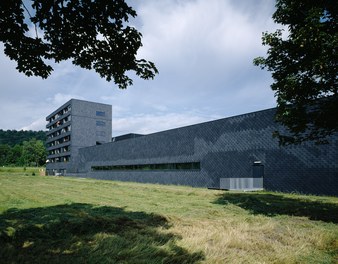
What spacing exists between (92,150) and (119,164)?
459 inches

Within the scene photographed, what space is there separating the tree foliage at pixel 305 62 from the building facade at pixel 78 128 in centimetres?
6190

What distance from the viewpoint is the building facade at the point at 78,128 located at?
226ft

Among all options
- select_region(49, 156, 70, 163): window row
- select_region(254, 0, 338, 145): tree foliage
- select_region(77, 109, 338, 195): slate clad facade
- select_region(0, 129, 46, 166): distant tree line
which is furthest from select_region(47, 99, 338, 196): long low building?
select_region(0, 129, 46, 166): distant tree line

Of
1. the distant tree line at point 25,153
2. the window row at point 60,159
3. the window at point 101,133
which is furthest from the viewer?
the distant tree line at point 25,153

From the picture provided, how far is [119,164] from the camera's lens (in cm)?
4234

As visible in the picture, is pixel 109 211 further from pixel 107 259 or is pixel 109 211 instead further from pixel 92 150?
pixel 92 150

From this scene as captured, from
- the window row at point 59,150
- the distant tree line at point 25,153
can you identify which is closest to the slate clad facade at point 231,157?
the window row at point 59,150

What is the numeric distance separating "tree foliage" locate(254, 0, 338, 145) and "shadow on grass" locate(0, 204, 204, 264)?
711cm

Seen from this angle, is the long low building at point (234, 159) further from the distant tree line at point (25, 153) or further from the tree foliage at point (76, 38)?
the distant tree line at point (25, 153)

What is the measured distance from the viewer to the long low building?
18.5 metres

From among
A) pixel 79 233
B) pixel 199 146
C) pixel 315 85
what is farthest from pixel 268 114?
pixel 79 233

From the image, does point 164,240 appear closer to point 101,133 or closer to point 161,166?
point 161,166

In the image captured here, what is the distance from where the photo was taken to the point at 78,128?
69.3 metres

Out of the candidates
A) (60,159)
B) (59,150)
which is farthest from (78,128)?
(59,150)
